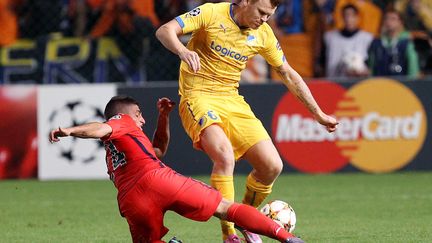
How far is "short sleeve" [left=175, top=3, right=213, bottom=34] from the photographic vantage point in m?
8.12

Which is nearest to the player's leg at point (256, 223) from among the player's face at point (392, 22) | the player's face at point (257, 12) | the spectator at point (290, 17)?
the player's face at point (257, 12)

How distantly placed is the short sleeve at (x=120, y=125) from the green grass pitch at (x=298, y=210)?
5.73 feet

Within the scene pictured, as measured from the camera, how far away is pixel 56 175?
47.6 ft

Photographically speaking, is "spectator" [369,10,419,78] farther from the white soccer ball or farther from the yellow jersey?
the yellow jersey

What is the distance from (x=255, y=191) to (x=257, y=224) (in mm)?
1598

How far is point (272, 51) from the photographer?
28.4 ft

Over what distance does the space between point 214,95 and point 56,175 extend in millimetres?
6451

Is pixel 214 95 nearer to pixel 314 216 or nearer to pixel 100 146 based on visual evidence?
pixel 314 216

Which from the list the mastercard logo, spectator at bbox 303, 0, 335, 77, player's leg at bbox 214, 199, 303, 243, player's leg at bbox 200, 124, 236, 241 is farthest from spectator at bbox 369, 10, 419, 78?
player's leg at bbox 214, 199, 303, 243

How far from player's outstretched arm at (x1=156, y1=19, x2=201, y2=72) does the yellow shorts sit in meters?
0.64

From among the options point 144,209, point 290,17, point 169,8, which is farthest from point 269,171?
point 169,8

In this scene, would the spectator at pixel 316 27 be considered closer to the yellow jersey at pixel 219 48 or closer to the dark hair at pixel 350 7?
the dark hair at pixel 350 7

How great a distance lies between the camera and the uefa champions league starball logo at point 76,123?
561 inches

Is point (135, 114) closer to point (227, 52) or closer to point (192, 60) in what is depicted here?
point (192, 60)
